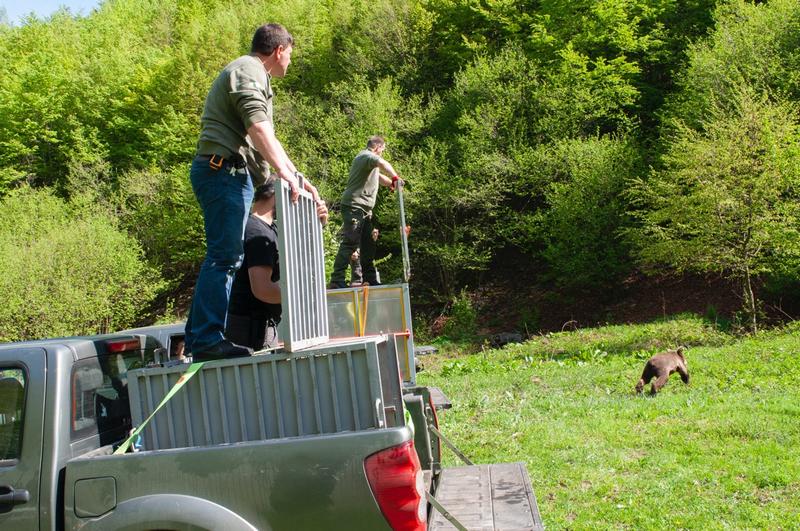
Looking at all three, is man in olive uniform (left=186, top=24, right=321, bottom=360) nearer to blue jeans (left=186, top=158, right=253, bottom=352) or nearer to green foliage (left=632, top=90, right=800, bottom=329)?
blue jeans (left=186, top=158, right=253, bottom=352)

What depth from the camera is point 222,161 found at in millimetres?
4066

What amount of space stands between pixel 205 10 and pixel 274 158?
63.7 m

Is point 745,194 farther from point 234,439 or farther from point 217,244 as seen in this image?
point 234,439

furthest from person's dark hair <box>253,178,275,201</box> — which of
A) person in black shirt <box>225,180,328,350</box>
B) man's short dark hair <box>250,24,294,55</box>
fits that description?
man's short dark hair <box>250,24,294,55</box>

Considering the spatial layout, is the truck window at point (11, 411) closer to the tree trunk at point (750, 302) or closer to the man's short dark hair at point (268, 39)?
the man's short dark hair at point (268, 39)

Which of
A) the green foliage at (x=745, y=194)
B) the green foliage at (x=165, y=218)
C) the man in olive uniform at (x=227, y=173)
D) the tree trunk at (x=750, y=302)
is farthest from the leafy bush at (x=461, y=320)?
the man in olive uniform at (x=227, y=173)

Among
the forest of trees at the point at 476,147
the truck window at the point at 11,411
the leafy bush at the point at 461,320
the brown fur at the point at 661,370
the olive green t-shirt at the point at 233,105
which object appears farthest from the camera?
the leafy bush at the point at 461,320

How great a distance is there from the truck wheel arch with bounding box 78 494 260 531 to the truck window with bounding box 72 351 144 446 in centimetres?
48

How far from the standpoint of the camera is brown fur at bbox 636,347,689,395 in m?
10.4

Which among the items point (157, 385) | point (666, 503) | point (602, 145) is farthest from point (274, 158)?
point (602, 145)

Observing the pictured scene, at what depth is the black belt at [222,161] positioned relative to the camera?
405 centimetres

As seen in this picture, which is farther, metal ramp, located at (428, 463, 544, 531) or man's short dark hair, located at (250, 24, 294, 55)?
man's short dark hair, located at (250, 24, 294, 55)

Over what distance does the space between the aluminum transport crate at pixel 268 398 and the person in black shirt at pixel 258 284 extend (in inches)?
35.2

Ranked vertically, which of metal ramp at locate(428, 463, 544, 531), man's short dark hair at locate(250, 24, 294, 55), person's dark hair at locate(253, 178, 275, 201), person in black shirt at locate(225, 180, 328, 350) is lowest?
metal ramp at locate(428, 463, 544, 531)
